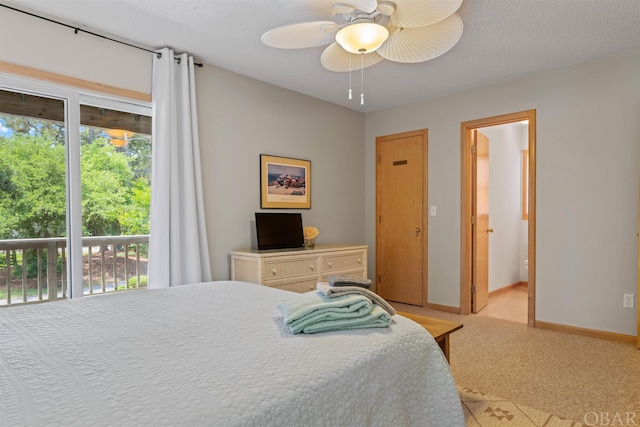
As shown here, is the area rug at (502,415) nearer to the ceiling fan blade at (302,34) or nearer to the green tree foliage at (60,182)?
the ceiling fan blade at (302,34)

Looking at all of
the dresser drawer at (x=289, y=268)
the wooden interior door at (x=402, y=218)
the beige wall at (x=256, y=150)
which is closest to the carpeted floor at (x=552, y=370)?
the wooden interior door at (x=402, y=218)

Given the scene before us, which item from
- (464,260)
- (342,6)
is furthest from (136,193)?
(464,260)

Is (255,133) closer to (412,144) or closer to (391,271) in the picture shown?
(412,144)

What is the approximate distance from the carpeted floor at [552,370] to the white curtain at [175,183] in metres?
2.13

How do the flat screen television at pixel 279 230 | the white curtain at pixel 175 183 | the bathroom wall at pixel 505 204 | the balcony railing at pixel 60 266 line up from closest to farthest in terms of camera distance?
the balcony railing at pixel 60 266 < the white curtain at pixel 175 183 < the flat screen television at pixel 279 230 < the bathroom wall at pixel 505 204

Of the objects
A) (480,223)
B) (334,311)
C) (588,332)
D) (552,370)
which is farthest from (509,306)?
(334,311)

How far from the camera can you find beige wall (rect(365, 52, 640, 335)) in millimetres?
3109

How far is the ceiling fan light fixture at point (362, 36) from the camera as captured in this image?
76.4 inches

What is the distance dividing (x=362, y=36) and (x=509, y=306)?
3717 mm

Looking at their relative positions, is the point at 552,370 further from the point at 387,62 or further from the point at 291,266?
the point at 387,62

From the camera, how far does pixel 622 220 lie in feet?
10.3

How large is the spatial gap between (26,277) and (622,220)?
4453 mm

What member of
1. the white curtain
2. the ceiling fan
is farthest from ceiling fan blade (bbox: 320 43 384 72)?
the white curtain

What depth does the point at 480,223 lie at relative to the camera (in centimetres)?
429
